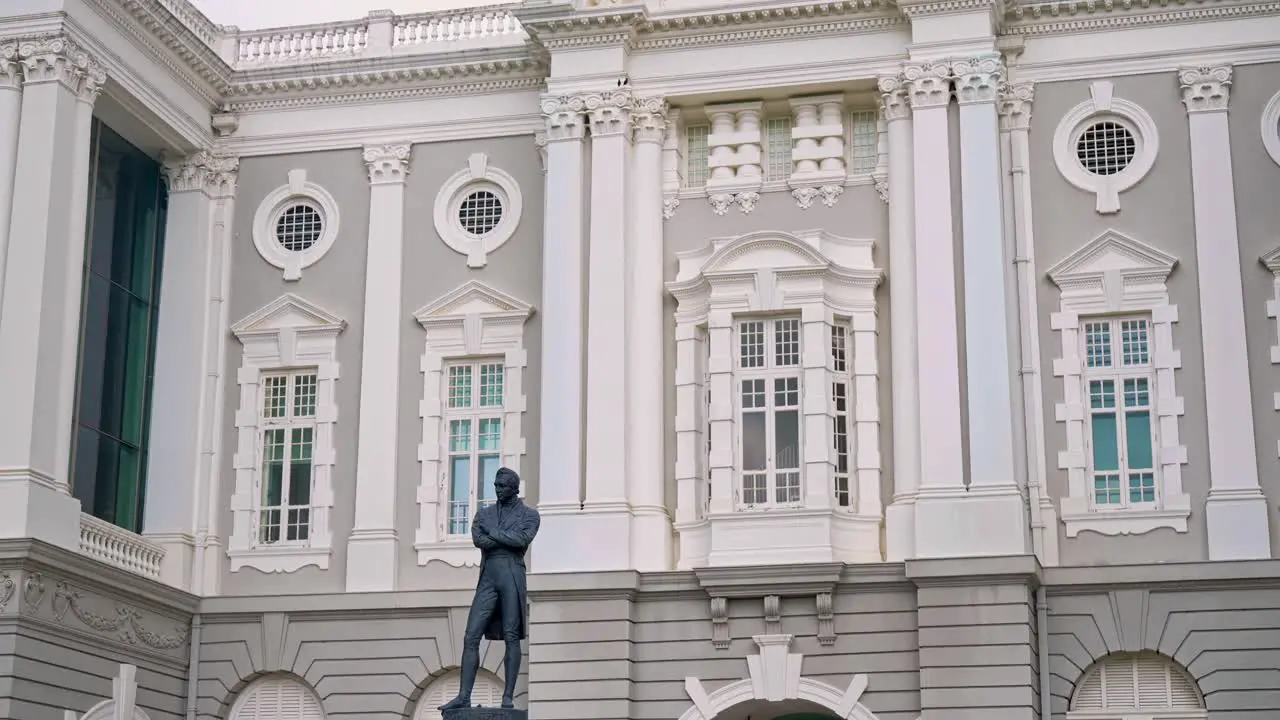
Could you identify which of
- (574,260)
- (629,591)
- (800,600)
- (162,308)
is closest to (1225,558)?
(800,600)

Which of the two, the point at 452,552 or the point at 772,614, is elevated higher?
the point at 452,552

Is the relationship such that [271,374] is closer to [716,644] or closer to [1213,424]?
[716,644]

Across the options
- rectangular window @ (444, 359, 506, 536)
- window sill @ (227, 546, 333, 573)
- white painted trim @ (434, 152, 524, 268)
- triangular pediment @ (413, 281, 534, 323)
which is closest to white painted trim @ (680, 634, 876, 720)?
rectangular window @ (444, 359, 506, 536)

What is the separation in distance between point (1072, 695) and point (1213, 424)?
406cm

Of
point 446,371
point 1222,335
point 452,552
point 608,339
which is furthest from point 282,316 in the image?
point 1222,335

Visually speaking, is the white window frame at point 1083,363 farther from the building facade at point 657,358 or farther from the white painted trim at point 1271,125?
the white painted trim at point 1271,125

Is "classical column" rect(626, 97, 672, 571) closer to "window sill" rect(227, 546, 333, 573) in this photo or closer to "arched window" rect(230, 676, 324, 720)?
"window sill" rect(227, 546, 333, 573)

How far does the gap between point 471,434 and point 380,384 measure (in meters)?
1.56

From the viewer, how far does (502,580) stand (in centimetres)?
1933

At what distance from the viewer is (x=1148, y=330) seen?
26.8 meters

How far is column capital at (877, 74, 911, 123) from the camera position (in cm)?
2748

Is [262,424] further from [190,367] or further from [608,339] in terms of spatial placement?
[608,339]

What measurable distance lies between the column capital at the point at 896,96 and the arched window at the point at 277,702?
463 inches

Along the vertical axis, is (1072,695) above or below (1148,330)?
below
